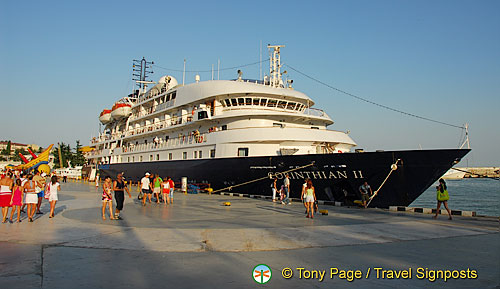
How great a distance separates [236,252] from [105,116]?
42.0 meters

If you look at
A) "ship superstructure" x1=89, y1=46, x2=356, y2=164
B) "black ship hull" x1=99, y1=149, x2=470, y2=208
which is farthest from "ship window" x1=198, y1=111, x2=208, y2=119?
"black ship hull" x1=99, y1=149, x2=470, y2=208

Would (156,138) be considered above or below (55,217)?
A: above

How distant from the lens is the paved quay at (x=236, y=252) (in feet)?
15.6

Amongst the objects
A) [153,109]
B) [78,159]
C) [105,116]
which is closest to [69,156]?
[78,159]

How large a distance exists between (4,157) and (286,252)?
15471 cm

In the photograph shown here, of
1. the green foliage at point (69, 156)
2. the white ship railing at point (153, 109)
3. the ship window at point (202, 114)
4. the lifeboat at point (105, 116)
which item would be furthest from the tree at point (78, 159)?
the ship window at point (202, 114)

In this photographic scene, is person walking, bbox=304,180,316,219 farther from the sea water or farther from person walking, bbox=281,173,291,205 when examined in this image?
the sea water

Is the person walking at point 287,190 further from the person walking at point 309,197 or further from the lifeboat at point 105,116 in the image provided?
the lifeboat at point 105,116

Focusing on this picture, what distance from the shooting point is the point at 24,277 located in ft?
15.1

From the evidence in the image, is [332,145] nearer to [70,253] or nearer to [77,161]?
[70,253]

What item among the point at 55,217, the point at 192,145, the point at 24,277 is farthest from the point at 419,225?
the point at 192,145

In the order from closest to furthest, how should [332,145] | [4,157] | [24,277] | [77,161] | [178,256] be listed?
[24,277]
[178,256]
[332,145]
[77,161]
[4,157]

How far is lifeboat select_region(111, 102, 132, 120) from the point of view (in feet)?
125

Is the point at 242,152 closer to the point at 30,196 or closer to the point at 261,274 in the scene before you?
the point at 30,196
